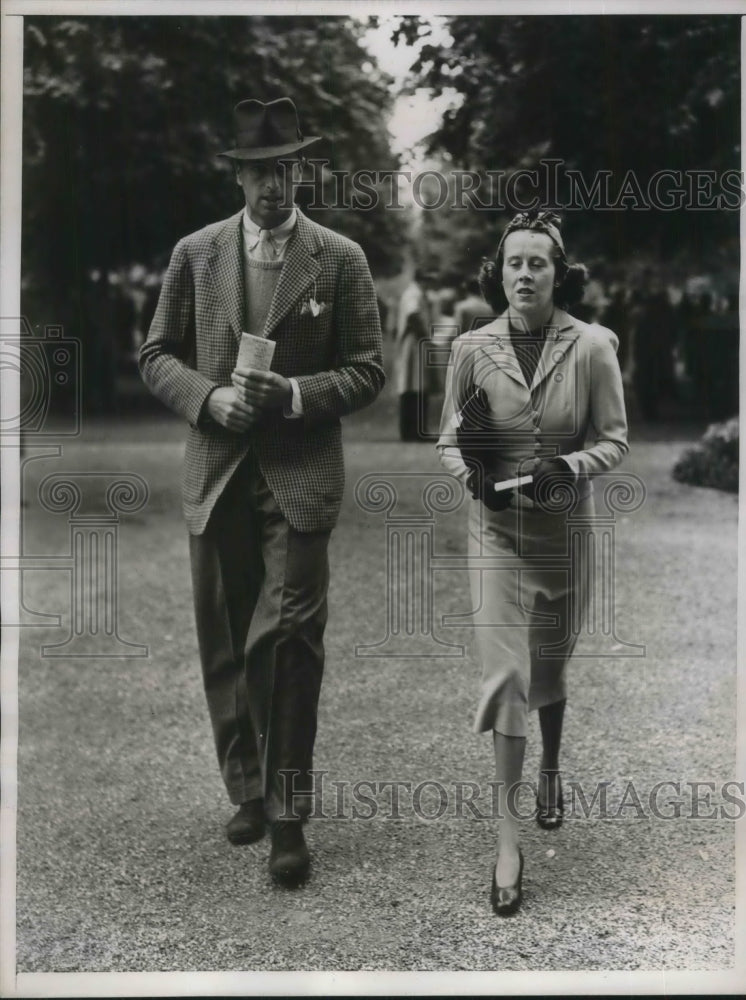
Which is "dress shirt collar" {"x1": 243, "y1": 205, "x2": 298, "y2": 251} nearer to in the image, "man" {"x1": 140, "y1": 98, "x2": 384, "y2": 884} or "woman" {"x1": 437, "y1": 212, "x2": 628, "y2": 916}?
"man" {"x1": 140, "y1": 98, "x2": 384, "y2": 884}

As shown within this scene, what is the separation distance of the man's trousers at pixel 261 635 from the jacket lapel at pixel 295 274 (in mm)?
533

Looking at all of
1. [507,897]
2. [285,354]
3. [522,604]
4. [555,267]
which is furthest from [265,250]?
[507,897]

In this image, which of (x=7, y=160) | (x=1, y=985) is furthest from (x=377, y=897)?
(x=7, y=160)

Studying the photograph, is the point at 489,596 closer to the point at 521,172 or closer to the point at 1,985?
the point at 521,172

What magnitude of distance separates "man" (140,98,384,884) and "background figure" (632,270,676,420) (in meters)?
1.15

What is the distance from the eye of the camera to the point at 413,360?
472cm

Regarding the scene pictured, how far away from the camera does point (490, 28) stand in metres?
4.62

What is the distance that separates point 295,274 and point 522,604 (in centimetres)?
139

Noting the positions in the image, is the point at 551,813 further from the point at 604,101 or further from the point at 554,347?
the point at 604,101

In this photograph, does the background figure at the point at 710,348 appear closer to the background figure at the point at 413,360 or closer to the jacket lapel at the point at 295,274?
the background figure at the point at 413,360

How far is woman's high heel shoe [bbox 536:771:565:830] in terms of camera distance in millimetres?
4586

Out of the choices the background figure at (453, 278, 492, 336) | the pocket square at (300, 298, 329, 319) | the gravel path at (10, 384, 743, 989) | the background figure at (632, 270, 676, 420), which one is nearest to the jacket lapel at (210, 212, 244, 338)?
the pocket square at (300, 298, 329, 319)

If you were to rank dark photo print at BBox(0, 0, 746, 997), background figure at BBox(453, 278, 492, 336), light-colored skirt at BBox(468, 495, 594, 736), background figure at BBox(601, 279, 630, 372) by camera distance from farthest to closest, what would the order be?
background figure at BBox(601, 279, 630, 372), background figure at BBox(453, 278, 492, 336), dark photo print at BBox(0, 0, 746, 997), light-colored skirt at BBox(468, 495, 594, 736)

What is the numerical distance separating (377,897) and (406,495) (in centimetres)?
147
